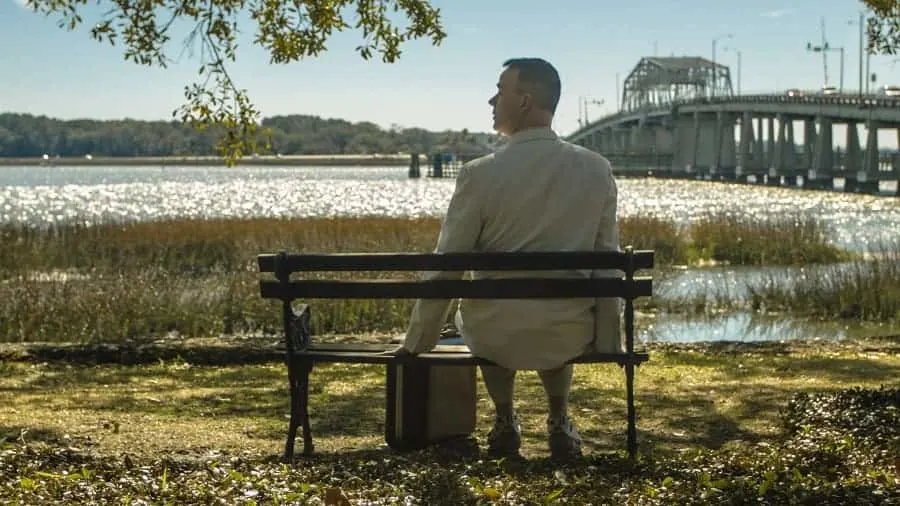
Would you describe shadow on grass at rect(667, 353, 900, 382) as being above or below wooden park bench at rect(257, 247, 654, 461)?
below

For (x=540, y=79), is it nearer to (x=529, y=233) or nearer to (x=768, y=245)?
(x=529, y=233)

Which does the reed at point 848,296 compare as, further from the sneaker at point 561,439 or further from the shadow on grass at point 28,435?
the shadow on grass at point 28,435

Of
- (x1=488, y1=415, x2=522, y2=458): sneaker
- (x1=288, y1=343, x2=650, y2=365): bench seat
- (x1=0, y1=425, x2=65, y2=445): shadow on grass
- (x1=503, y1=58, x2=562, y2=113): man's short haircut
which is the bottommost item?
(x1=0, y1=425, x2=65, y2=445): shadow on grass

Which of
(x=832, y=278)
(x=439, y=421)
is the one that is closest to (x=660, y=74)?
(x=832, y=278)

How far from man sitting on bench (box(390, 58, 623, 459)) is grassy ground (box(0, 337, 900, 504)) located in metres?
0.43

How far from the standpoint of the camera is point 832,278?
1545 centimetres

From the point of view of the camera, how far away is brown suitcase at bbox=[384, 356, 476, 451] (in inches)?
220

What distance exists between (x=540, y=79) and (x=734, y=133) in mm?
110295

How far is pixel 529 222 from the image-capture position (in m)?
5.27

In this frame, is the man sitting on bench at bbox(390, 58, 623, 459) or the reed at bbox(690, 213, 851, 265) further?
the reed at bbox(690, 213, 851, 265)

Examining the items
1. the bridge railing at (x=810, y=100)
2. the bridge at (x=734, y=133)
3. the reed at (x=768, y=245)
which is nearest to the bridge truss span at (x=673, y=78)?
the bridge at (x=734, y=133)

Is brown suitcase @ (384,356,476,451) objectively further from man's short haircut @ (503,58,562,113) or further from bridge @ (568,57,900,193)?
bridge @ (568,57,900,193)

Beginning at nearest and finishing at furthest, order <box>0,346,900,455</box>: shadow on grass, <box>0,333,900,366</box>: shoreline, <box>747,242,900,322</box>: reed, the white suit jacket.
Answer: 1. the white suit jacket
2. <box>0,346,900,455</box>: shadow on grass
3. <box>0,333,900,366</box>: shoreline
4. <box>747,242,900,322</box>: reed

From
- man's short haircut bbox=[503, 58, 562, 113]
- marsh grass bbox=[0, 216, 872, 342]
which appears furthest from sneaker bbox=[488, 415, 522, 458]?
marsh grass bbox=[0, 216, 872, 342]
